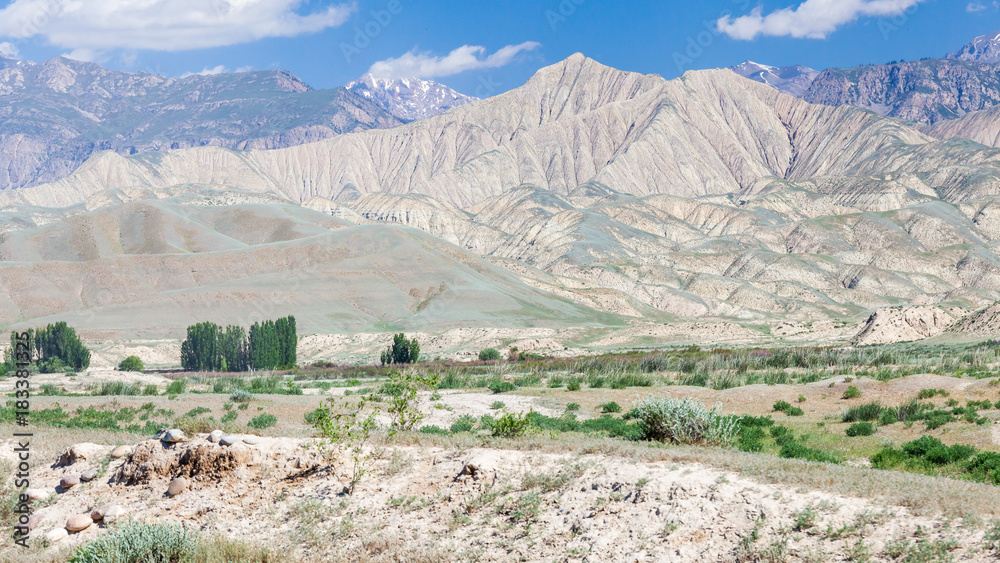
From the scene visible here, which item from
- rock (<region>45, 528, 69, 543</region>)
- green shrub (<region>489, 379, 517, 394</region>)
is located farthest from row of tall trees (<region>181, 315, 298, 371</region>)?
rock (<region>45, 528, 69, 543</region>)

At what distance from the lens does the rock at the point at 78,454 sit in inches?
576

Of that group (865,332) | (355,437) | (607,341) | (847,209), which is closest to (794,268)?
(847,209)

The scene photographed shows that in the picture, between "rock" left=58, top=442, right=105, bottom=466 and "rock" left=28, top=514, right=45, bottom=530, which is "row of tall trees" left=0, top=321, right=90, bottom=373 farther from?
"rock" left=28, top=514, right=45, bottom=530

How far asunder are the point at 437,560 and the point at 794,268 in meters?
143

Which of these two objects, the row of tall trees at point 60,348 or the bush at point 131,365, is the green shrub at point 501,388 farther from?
the row of tall trees at point 60,348

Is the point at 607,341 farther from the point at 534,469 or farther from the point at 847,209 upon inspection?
the point at 847,209

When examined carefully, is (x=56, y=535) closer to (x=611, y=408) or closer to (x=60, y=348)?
(x=611, y=408)

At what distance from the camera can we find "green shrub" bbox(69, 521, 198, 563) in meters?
9.98

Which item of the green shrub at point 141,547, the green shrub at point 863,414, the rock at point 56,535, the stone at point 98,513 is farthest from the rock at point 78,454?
the green shrub at point 863,414

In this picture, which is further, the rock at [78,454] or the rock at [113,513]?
the rock at [78,454]

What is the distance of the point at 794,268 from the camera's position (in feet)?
465

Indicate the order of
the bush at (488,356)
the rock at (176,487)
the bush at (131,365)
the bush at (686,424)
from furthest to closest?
1. the bush at (131,365)
2. the bush at (488,356)
3. the bush at (686,424)
4. the rock at (176,487)

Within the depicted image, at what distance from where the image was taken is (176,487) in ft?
41.9

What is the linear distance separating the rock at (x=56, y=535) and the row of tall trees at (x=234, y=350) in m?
55.8
